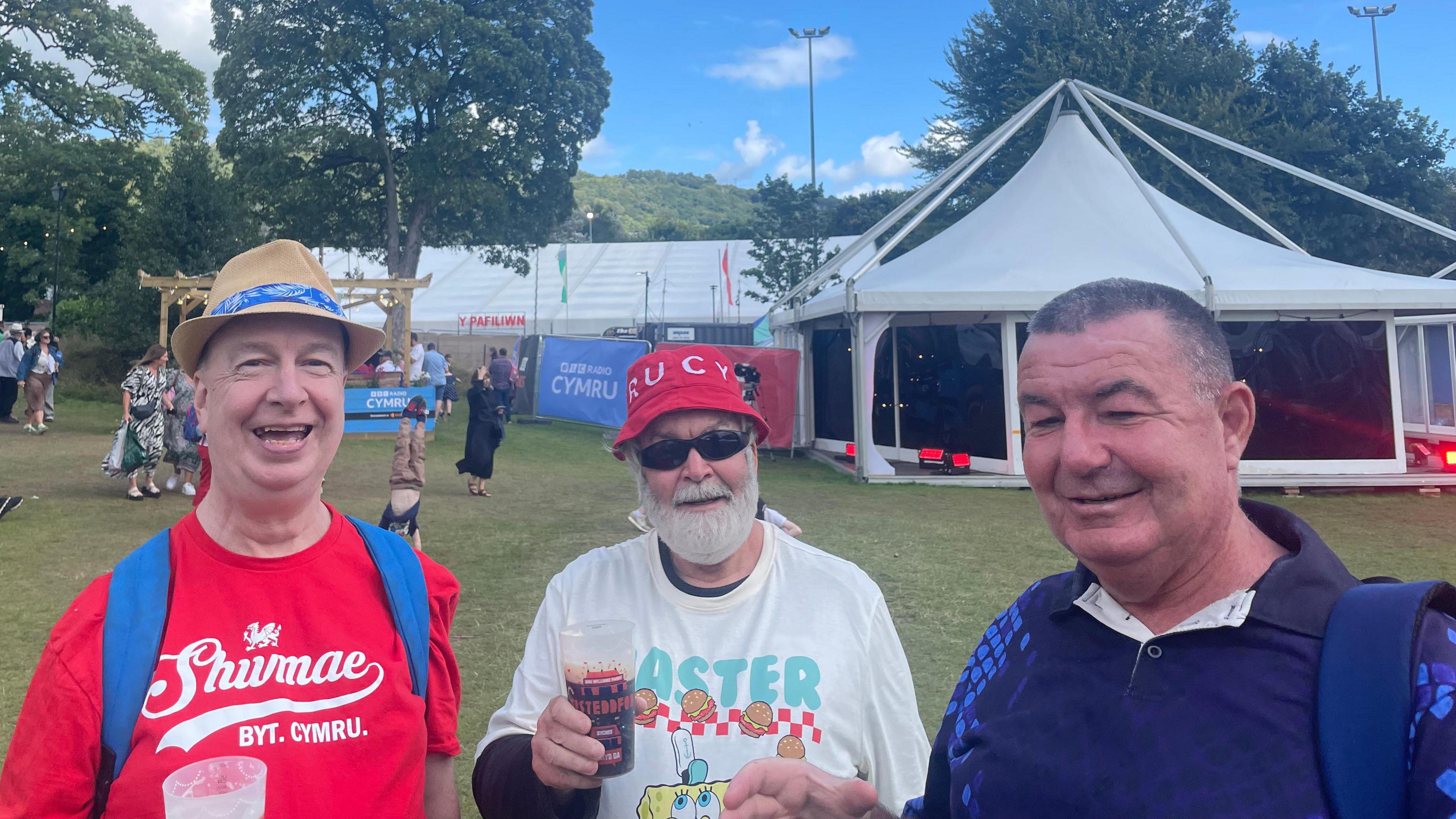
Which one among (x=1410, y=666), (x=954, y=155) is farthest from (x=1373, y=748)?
(x=954, y=155)

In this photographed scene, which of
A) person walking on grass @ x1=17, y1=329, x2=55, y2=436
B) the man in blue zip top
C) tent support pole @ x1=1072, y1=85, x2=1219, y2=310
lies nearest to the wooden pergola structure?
person walking on grass @ x1=17, y1=329, x2=55, y2=436

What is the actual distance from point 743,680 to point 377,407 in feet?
56.1

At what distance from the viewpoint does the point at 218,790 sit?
1310mm

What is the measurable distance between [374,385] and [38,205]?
1665 cm

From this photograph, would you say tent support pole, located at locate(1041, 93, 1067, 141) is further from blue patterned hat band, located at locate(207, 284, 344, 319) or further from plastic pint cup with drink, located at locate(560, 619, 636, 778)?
plastic pint cup with drink, located at locate(560, 619, 636, 778)

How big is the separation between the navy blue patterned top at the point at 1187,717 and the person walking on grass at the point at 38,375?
19505 mm

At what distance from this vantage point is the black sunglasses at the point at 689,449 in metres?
2.28

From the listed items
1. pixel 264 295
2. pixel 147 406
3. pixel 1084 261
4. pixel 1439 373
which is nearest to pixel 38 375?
pixel 147 406

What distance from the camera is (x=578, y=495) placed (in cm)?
1198

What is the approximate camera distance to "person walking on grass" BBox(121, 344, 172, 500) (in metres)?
9.99

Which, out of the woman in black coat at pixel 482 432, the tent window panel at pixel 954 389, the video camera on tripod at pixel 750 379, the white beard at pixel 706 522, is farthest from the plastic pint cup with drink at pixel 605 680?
the video camera on tripod at pixel 750 379

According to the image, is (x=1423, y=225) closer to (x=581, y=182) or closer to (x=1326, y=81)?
(x=1326, y=81)

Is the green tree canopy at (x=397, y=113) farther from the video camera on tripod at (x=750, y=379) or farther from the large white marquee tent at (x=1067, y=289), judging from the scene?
the large white marquee tent at (x=1067, y=289)

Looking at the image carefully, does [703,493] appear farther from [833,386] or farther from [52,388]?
[52,388]
